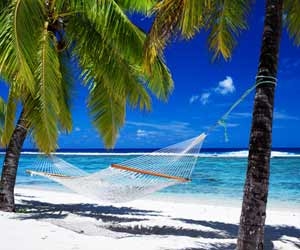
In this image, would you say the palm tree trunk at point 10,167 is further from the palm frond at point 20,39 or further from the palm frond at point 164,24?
the palm frond at point 164,24

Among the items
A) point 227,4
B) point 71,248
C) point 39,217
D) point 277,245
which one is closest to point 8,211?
point 39,217

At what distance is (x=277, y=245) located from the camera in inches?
Answer: 240

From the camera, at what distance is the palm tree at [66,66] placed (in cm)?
587

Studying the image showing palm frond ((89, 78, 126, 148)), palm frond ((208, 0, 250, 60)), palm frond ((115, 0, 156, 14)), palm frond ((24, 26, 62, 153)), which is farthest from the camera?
palm frond ((89, 78, 126, 148))

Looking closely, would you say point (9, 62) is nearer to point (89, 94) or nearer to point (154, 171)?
point (154, 171)

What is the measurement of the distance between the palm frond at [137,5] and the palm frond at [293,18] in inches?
108

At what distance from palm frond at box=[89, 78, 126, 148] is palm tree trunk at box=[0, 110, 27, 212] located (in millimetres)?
1132

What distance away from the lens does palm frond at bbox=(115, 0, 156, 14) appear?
7.61 meters

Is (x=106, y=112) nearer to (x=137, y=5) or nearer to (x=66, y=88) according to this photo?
(x=66, y=88)

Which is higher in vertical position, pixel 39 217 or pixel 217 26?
pixel 217 26

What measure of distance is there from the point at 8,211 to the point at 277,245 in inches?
161

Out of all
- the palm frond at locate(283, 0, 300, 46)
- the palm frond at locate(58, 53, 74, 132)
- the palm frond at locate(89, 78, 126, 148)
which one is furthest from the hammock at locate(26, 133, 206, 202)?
the palm frond at locate(58, 53, 74, 132)

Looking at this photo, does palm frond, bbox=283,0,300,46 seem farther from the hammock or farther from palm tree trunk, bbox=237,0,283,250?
the hammock

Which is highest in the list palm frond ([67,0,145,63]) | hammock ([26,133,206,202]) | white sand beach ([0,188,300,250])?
palm frond ([67,0,145,63])
